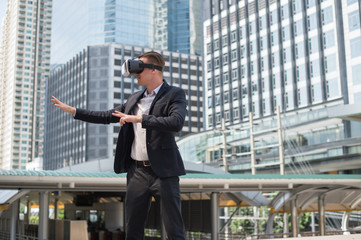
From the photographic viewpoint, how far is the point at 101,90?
10131 cm

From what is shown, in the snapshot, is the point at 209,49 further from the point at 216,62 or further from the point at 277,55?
the point at 277,55

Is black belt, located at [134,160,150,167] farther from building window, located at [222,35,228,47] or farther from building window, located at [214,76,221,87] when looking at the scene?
building window, located at [222,35,228,47]

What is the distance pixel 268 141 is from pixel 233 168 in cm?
987

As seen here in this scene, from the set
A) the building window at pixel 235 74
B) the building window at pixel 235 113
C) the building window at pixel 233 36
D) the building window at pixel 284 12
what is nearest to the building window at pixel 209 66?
the building window at pixel 233 36

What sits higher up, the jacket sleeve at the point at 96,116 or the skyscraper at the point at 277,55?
the skyscraper at the point at 277,55

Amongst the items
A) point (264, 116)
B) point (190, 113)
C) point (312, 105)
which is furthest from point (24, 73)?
point (312, 105)

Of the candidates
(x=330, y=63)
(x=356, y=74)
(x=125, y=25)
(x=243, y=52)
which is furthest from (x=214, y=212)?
(x=125, y=25)

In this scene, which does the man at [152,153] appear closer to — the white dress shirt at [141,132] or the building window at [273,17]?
the white dress shirt at [141,132]

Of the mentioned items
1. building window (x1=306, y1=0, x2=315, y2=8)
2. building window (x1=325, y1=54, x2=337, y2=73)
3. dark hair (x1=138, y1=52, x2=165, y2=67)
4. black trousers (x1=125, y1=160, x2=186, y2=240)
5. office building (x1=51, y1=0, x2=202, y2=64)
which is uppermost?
office building (x1=51, y1=0, x2=202, y2=64)

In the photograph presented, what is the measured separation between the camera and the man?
3.20 metres

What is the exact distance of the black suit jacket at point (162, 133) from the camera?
123 inches

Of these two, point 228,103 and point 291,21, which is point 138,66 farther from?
point 228,103


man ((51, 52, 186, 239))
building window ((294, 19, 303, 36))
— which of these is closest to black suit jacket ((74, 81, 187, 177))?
man ((51, 52, 186, 239))

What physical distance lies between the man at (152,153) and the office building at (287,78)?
32801 mm
